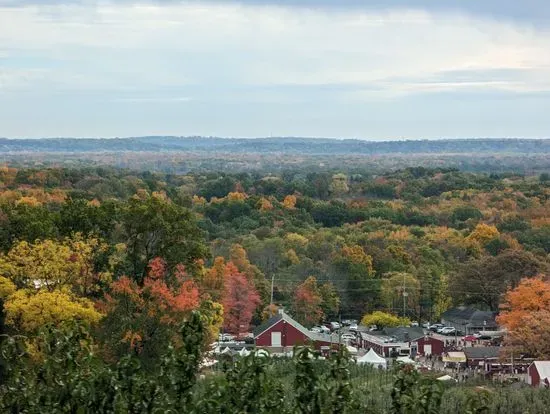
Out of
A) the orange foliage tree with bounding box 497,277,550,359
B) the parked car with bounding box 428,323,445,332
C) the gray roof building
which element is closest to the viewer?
the orange foliage tree with bounding box 497,277,550,359

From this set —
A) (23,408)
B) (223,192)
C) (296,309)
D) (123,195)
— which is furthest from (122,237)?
(223,192)

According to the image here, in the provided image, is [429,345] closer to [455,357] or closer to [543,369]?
[455,357]

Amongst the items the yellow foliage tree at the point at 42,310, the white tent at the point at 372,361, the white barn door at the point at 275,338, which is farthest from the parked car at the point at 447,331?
the yellow foliage tree at the point at 42,310

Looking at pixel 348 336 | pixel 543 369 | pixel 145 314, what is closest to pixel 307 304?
pixel 348 336

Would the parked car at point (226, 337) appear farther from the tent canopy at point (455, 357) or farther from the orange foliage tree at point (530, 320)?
the orange foliage tree at point (530, 320)

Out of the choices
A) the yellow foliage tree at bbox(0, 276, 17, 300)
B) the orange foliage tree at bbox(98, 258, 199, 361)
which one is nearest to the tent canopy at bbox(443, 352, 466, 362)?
the orange foliage tree at bbox(98, 258, 199, 361)

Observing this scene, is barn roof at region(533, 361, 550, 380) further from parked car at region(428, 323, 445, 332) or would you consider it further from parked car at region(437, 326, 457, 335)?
parked car at region(428, 323, 445, 332)
